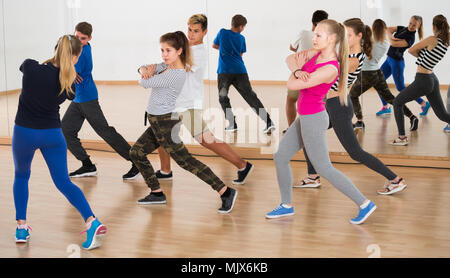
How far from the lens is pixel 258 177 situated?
574 cm

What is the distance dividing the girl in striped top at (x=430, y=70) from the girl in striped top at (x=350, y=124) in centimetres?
111

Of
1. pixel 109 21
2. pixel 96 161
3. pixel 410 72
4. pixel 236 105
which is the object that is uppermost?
pixel 109 21

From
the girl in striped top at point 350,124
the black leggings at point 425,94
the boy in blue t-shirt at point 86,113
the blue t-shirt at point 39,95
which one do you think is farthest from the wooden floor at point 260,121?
the blue t-shirt at point 39,95

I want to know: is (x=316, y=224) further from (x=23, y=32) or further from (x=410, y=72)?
(x=23, y=32)

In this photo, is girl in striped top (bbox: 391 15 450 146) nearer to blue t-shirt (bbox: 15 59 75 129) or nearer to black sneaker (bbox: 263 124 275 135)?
black sneaker (bbox: 263 124 275 135)

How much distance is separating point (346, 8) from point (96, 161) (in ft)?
9.72

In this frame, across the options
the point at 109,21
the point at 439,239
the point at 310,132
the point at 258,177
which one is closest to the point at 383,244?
the point at 439,239

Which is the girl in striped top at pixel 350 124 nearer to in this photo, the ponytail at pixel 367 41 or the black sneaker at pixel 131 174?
the ponytail at pixel 367 41

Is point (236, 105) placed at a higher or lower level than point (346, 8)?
lower

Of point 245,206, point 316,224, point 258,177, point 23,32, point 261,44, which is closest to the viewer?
point 316,224

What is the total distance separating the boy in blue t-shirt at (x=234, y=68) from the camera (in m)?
6.39

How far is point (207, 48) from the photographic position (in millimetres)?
6555

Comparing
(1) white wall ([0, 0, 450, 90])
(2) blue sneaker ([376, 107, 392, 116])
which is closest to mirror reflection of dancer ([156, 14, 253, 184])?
(1) white wall ([0, 0, 450, 90])

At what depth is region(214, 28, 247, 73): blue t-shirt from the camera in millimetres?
6402
